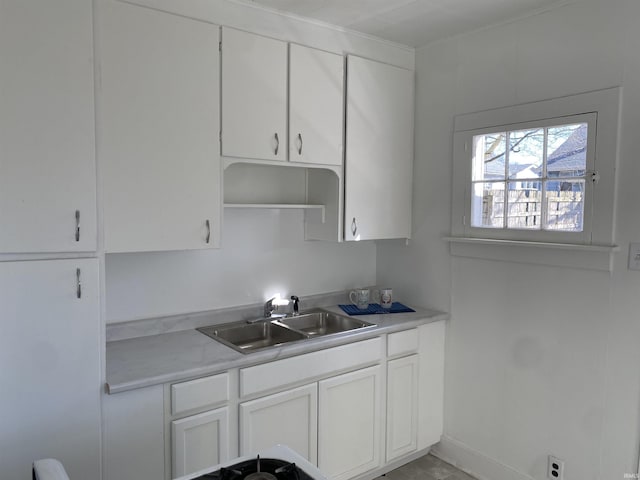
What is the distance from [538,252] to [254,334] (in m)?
1.56

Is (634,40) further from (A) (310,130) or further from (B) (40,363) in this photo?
(B) (40,363)

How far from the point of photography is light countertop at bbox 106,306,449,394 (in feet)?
6.31

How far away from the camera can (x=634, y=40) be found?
2.14 m

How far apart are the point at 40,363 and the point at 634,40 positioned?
2.70 meters

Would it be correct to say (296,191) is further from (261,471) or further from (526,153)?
(261,471)

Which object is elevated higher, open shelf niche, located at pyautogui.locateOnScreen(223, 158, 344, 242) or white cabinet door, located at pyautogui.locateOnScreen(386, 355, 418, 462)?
open shelf niche, located at pyautogui.locateOnScreen(223, 158, 344, 242)

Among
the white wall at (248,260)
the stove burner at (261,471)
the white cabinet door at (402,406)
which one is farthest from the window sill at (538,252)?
the stove burner at (261,471)

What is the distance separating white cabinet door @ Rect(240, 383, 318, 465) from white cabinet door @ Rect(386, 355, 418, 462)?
52 cm

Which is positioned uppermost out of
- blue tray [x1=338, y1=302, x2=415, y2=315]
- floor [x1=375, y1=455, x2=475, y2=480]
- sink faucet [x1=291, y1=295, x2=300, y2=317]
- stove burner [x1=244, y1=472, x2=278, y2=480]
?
sink faucet [x1=291, y1=295, x2=300, y2=317]

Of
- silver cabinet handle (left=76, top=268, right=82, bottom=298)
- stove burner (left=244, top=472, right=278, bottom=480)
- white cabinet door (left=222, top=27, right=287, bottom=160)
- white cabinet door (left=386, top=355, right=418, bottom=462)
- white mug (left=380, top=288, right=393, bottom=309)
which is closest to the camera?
stove burner (left=244, top=472, right=278, bottom=480)

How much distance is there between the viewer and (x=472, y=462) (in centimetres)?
283

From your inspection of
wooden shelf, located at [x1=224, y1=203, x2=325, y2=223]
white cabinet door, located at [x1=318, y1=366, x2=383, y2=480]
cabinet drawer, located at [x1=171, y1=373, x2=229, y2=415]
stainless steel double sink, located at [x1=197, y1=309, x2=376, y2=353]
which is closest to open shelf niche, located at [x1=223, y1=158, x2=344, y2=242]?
wooden shelf, located at [x1=224, y1=203, x2=325, y2=223]

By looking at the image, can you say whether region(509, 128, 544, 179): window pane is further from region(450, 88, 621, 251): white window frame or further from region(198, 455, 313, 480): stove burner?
region(198, 455, 313, 480): stove burner

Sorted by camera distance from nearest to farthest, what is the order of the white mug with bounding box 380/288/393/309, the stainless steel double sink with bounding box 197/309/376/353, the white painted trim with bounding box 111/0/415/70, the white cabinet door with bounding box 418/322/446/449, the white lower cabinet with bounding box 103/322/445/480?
the white lower cabinet with bounding box 103/322/445/480
the white painted trim with bounding box 111/0/415/70
the stainless steel double sink with bounding box 197/309/376/353
the white cabinet door with bounding box 418/322/446/449
the white mug with bounding box 380/288/393/309
